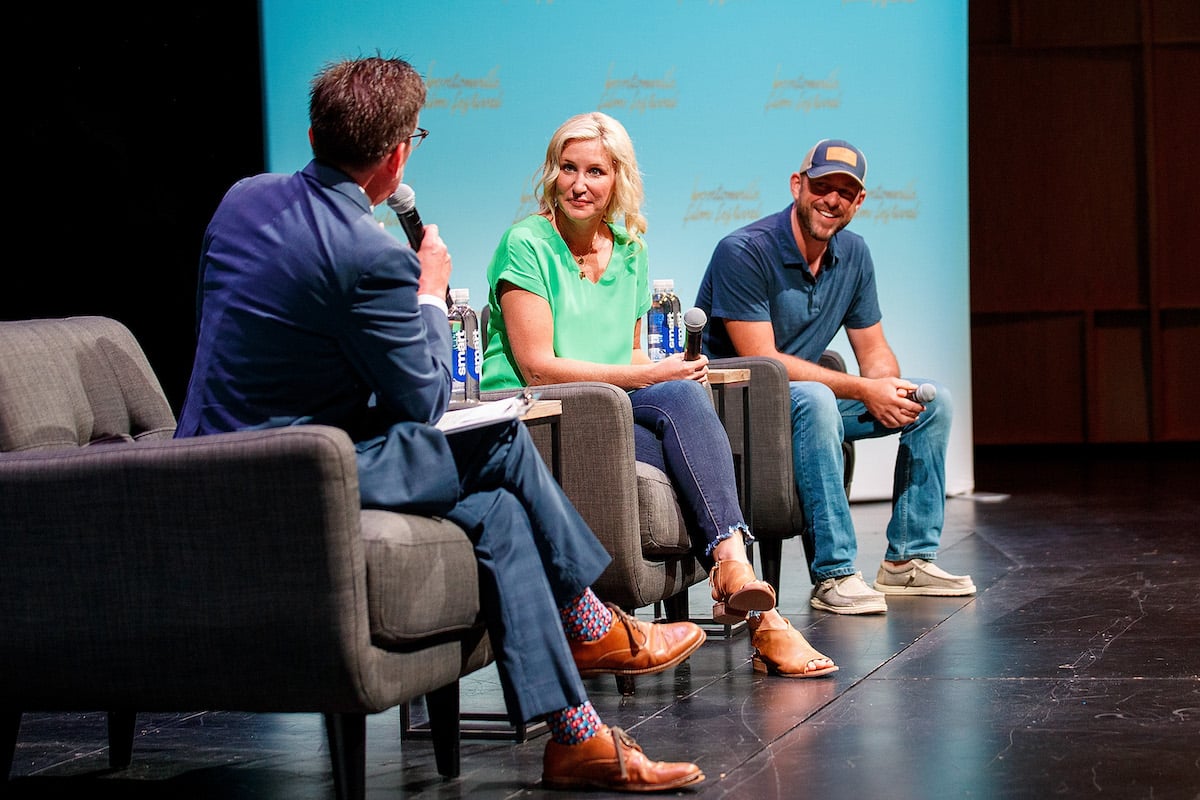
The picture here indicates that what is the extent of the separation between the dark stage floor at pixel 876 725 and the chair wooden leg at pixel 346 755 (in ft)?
0.79

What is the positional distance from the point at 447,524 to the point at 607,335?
1254mm

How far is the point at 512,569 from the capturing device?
2184 mm

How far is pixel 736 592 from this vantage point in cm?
290

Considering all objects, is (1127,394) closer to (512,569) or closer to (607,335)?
(607,335)

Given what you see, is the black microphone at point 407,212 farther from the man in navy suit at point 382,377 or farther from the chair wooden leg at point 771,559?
the chair wooden leg at point 771,559

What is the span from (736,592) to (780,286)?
4.38 feet

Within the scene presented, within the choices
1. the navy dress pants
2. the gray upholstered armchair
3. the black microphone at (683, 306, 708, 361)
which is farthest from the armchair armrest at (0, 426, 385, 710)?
the black microphone at (683, 306, 708, 361)

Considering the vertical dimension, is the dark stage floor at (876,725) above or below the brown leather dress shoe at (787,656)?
below

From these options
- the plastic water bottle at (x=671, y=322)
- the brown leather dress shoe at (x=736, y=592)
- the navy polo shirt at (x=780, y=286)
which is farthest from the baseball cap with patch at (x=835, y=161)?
the brown leather dress shoe at (x=736, y=592)

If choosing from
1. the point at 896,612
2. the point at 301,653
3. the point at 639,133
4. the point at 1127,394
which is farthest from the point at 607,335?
the point at 1127,394

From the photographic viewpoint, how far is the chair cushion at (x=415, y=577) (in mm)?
1963

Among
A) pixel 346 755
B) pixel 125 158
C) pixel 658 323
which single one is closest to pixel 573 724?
pixel 346 755

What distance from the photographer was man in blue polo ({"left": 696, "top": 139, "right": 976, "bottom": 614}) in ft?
12.9

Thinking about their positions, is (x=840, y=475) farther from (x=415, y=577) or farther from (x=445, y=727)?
(x=415, y=577)
